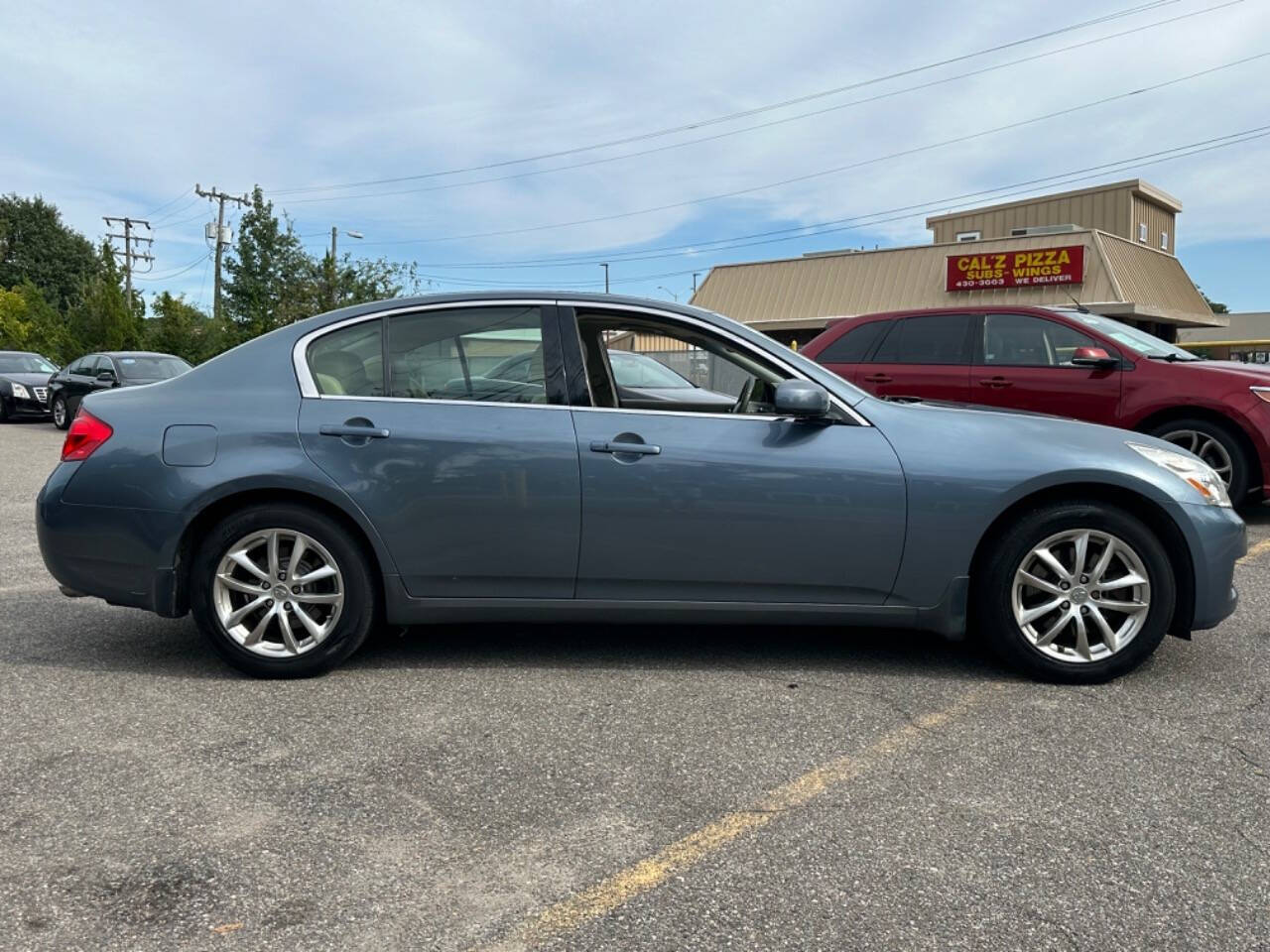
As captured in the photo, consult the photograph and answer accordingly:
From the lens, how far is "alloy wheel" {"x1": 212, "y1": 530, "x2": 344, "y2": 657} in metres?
3.95

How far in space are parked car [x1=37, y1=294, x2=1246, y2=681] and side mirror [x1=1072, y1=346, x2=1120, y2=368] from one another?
401 cm

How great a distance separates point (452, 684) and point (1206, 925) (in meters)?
2.65

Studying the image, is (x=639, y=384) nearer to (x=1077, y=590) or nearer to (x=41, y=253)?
(x=1077, y=590)

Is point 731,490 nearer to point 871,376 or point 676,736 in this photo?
point 676,736

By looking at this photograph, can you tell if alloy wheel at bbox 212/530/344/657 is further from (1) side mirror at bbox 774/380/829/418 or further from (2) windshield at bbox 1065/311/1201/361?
(2) windshield at bbox 1065/311/1201/361

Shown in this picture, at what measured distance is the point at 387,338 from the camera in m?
4.16

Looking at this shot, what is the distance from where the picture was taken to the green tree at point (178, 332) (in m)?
33.2

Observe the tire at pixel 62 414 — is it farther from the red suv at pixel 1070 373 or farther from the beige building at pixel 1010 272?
the beige building at pixel 1010 272

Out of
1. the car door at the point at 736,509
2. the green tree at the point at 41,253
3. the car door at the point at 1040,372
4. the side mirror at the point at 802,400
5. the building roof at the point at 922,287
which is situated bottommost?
the car door at the point at 736,509

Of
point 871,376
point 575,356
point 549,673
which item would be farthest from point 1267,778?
point 871,376

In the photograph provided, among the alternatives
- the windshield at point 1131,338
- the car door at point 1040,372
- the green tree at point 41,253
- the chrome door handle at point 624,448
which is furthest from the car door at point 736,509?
the green tree at point 41,253

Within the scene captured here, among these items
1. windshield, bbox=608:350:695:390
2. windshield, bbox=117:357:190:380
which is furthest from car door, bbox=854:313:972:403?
windshield, bbox=117:357:190:380

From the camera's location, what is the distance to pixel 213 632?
156 inches

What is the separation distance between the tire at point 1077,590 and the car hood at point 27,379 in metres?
20.3
